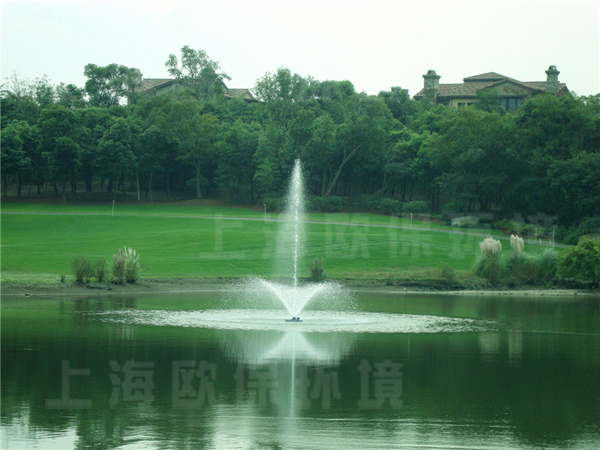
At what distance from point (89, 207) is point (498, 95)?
5903 centimetres

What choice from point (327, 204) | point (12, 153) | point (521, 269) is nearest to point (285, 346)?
point (521, 269)

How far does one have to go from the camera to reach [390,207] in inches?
2985

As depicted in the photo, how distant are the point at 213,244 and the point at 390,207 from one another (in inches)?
1302

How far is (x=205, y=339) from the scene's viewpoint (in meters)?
19.6

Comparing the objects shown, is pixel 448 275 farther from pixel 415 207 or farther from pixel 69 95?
pixel 69 95

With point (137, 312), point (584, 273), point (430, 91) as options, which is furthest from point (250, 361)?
point (430, 91)

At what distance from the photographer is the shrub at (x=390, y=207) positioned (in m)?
75.1

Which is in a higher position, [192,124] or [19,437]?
[192,124]

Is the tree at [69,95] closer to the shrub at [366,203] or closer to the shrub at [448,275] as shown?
the shrub at [366,203]

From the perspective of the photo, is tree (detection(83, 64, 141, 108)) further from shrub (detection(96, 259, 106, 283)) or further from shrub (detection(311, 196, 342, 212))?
shrub (detection(96, 259, 106, 283))

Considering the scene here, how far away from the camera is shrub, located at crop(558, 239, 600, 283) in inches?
1500

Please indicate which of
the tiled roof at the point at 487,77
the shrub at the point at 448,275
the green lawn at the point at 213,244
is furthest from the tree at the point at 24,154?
the tiled roof at the point at 487,77

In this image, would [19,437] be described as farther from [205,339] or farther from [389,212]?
[389,212]

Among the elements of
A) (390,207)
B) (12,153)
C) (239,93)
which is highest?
(239,93)
